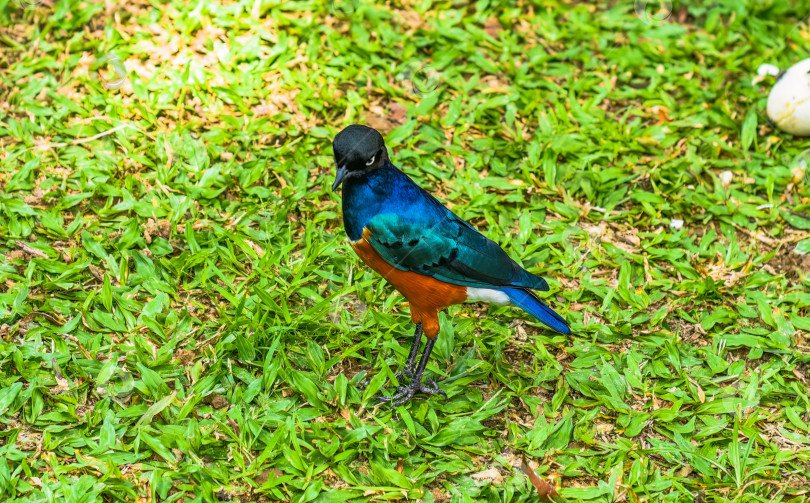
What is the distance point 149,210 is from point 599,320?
9.29ft

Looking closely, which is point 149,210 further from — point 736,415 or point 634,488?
point 736,415

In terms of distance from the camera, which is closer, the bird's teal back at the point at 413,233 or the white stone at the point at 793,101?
the bird's teal back at the point at 413,233

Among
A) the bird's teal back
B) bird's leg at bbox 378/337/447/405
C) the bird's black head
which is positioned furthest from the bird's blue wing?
bird's leg at bbox 378/337/447/405

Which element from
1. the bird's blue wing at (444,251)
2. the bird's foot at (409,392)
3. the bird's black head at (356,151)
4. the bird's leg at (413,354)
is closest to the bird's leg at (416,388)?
the bird's foot at (409,392)

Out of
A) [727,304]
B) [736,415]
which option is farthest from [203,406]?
[727,304]

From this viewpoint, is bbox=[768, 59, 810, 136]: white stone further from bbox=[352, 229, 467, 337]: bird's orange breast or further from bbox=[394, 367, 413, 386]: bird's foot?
bbox=[394, 367, 413, 386]: bird's foot

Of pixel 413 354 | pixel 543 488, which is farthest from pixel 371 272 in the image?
pixel 543 488

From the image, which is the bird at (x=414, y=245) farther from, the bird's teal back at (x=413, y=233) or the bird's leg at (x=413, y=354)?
the bird's leg at (x=413, y=354)

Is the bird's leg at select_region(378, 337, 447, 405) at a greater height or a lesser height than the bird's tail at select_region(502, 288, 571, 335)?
lesser

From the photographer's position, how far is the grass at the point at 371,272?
3570 mm

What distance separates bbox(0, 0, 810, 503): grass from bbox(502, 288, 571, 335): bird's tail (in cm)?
38

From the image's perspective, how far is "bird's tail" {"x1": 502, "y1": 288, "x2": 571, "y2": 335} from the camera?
149 inches

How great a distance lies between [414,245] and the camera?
3564 millimetres

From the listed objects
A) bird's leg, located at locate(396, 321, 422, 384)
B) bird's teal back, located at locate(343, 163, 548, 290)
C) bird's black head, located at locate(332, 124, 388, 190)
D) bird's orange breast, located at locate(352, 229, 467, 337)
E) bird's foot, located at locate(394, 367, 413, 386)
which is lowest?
bird's foot, located at locate(394, 367, 413, 386)
